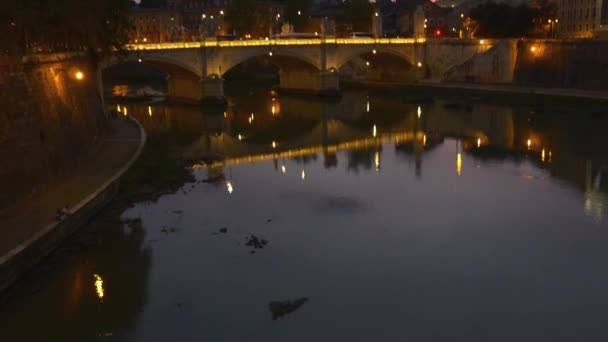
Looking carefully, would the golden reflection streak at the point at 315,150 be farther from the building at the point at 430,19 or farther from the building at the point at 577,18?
the building at the point at 430,19

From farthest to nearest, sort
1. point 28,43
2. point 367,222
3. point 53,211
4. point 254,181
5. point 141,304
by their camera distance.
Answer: point 254,181 < point 28,43 < point 367,222 < point 53,211 < point 141,304

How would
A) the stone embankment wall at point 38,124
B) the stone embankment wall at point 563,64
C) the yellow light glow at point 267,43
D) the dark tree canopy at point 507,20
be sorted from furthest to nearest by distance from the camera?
the dark tree canopy at point 507,20, the stone embankment wall at point 563,64, the yellow light glow at point 267,43, the stone embankment wall at point 38,124

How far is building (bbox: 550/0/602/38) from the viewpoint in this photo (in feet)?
144

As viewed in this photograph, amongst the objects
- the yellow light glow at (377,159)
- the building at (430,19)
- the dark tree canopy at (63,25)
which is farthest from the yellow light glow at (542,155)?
the building at (430,19)

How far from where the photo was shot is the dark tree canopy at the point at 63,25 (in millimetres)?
13676

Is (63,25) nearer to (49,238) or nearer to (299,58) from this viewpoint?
(49,238)

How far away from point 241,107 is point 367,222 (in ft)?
76.5

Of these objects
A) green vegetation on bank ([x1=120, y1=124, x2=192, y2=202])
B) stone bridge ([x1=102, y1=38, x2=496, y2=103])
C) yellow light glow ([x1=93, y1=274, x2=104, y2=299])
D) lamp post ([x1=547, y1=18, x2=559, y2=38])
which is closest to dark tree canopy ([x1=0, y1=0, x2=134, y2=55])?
stone bridge ([x1=102, y1=38, x2=496, y2=103])

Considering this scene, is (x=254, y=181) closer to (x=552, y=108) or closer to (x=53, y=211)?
(x=53, y=211)

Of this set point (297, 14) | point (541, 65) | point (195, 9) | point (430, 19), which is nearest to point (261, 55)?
point (541, 65)

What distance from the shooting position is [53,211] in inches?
489

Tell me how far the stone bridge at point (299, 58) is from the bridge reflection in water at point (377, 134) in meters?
1.96

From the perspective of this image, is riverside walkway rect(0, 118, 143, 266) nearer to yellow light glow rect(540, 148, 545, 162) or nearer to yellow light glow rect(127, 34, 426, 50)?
yellow light glow rect(127, 34, 426, 50)

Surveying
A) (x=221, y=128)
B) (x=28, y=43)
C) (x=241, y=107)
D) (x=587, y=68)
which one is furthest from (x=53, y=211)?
(x=587, y=68)
